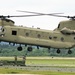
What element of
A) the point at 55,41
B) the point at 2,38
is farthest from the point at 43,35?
the point at 2,38

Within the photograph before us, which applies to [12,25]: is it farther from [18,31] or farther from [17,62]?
[17,62]

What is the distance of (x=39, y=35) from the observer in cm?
6412

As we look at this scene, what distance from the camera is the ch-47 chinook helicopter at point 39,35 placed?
62.2m

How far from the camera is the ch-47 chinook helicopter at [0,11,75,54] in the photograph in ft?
204

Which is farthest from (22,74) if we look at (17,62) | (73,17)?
(17,62)

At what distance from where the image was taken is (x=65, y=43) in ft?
213

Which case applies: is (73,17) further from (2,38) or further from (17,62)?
(17,62)

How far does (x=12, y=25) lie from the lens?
63000mm

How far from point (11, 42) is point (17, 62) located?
33.7 meters

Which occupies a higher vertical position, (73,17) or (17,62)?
(73,17)

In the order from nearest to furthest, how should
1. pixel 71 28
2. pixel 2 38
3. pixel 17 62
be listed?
pixel 2 38, pixel 71 28, pixel 17 62

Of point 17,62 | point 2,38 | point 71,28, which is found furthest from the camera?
point 17,62

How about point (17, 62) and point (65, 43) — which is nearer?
point (65, 43)

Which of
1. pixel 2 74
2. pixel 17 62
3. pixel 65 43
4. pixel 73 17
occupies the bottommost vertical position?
pixel 17 62
